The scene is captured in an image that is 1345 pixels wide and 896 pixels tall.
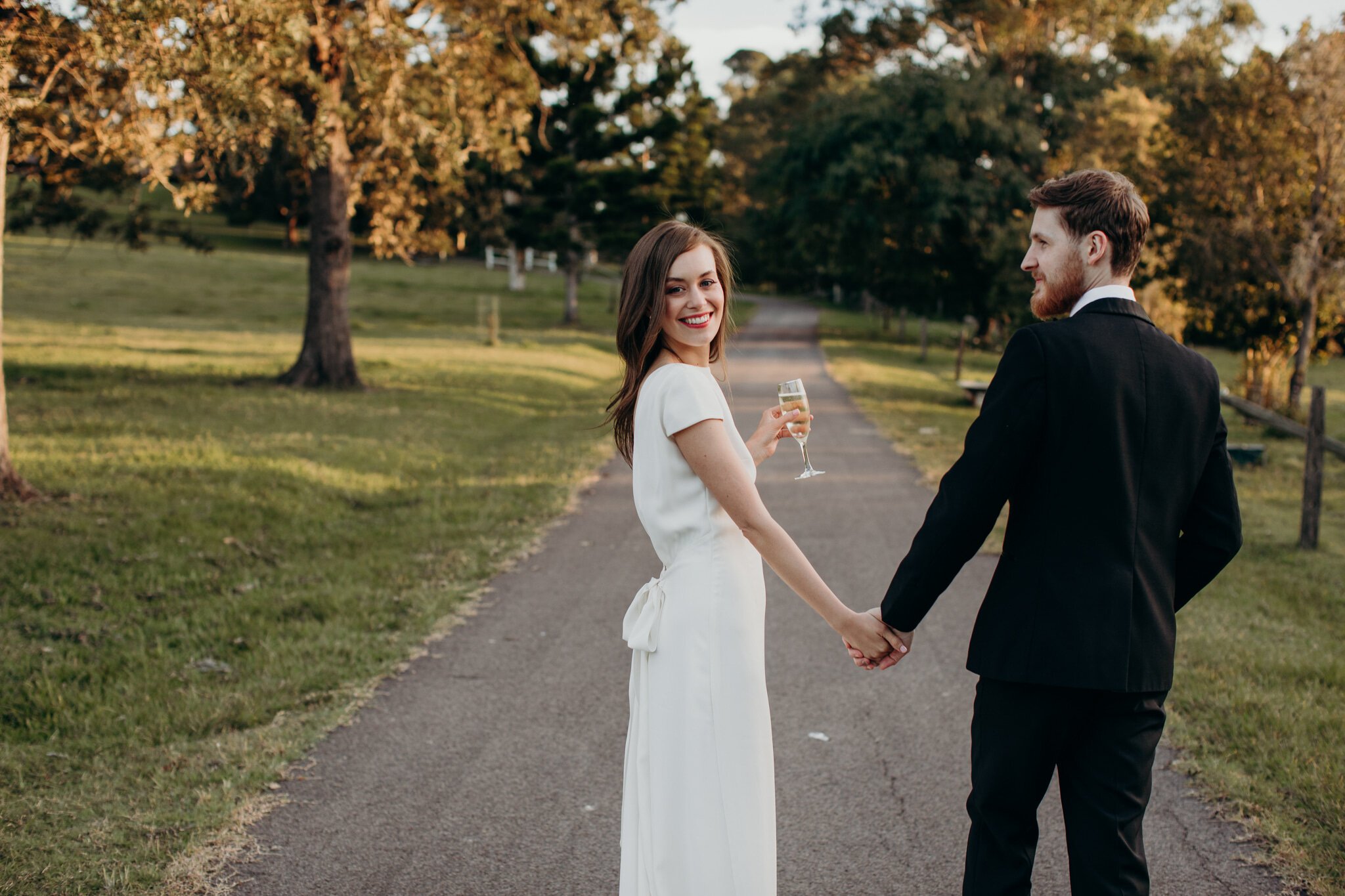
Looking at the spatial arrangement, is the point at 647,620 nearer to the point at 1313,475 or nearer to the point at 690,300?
the point at 690,300

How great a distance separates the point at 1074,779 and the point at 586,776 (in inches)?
90.4

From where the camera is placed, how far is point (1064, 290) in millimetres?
2479

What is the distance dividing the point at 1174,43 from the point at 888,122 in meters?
10.4

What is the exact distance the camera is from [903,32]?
1527 inches

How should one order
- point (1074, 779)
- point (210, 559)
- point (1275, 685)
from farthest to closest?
1. point (210, 559)
2. point (1275, 685)
3. point (1074, 779)

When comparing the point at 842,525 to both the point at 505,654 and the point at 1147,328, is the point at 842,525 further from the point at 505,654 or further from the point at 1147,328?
the point at 1147,328

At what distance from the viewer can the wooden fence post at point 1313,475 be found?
8438mm

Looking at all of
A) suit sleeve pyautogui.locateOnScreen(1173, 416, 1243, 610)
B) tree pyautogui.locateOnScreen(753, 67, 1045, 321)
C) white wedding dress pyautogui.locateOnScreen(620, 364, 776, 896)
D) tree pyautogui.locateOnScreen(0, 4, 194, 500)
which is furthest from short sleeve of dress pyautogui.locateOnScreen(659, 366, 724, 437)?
tree pyautogui.locateOnScreen(753, 67, 1045, 321)

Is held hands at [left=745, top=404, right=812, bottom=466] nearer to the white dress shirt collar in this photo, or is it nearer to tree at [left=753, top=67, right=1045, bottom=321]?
the white dress shirt collar

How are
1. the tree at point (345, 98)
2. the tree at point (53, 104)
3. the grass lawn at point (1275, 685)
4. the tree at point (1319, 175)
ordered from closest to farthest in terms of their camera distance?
1. the grass lawn at point (1275, 685)
2. the tree at point (53, 104)
3. the tree at point (345, 98)
4. the tree at point (1319, 175)

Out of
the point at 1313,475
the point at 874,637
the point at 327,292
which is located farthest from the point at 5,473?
the point at 1313,475

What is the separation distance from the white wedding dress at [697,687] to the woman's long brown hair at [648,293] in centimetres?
11

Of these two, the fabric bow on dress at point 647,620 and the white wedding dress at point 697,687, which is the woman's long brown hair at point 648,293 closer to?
the white wedding dress at point 697,687

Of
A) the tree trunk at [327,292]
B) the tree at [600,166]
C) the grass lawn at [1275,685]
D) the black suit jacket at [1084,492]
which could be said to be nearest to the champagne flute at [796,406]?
the black suit jacket at [1084,492]
